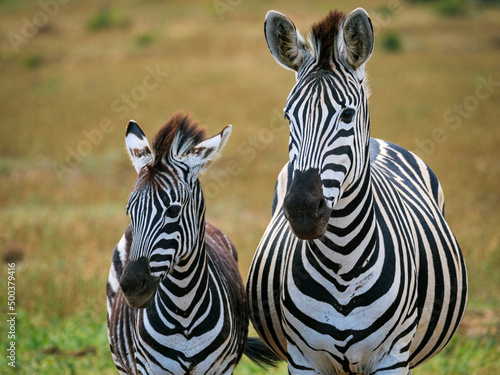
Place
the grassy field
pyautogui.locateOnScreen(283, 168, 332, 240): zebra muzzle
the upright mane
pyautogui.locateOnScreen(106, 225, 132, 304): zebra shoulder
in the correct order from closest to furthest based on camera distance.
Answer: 1. pyautogui.locateOnScreen(283, 168, 332, 240): zebra muzzle
2. the upright mane
3. pyautogui.locateOnScreen(106, 225, 132, 304): zebra shoulder
4. the grassy field

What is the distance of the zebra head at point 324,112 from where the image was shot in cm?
329

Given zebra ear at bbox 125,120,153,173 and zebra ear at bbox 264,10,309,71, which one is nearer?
zebra ear at bbox 264,10,309,71

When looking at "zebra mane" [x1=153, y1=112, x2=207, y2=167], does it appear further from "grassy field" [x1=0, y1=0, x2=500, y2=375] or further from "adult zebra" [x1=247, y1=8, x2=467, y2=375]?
"grassy field" [x1=0, y1=0, x2=500, y2=375]

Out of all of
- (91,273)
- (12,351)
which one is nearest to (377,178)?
(12,351)

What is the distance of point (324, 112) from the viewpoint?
11.5ft

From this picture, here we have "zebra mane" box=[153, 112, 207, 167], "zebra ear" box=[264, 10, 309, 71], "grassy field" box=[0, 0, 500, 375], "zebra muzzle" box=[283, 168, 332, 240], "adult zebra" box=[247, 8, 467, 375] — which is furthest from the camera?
"grassy field" box=[0, 0, 500, 375]

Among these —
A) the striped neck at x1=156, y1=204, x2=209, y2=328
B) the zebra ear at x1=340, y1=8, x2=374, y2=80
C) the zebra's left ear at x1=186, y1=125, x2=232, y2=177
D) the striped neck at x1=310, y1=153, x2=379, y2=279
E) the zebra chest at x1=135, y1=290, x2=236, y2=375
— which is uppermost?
the zebra ear at x1=340, y1=8, x2=374, y2=80

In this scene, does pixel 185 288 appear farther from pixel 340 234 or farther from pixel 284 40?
pixel 284 40

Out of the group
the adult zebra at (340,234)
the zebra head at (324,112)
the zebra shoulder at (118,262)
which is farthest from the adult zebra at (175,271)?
the zebra head at (324,112)

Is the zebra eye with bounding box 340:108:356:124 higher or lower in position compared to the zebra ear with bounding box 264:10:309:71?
lower

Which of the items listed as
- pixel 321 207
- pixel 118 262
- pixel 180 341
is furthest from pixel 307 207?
pixel 118 262

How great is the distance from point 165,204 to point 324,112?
48.2 inches

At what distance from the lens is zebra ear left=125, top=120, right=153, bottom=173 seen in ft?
13.9

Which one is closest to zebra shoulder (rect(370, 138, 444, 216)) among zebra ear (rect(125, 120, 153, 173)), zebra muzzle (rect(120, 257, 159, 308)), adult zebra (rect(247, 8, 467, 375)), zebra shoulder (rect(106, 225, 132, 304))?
adult zebra (rect(247, 8, 467, 375))
